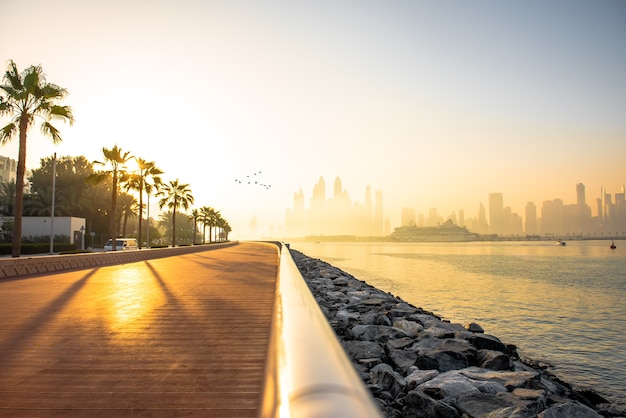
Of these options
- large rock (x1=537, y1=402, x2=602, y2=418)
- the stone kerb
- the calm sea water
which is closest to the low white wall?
the stone kerb

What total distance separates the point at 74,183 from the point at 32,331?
7109cm

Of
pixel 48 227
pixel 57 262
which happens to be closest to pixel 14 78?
pixel 57 262

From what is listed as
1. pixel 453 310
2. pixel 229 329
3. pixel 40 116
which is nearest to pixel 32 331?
pixel 229 329

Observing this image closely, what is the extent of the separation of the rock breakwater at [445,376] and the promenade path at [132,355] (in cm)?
179

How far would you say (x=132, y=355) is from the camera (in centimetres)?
469

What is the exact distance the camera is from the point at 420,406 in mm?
4730

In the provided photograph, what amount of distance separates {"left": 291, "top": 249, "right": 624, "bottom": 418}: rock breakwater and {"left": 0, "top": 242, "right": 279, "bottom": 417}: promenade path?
5.88 ft

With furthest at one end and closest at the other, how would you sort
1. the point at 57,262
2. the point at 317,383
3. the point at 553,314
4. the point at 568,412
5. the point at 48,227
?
1. the point at 48,227
2. the point at 57,262
3. the point at 553,314
4. the point at 568,412
5. the point at 317,383

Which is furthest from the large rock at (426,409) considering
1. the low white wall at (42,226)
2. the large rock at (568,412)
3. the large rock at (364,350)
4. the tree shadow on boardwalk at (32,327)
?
the low white wall at (42,226)

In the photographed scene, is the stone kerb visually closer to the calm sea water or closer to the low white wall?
the calm sea water

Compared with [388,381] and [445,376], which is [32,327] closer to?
[388,381]

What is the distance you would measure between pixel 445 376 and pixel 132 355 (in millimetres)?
4074

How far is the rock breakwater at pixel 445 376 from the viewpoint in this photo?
486cm

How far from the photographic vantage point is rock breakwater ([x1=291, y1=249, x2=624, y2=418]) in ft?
15.9
